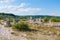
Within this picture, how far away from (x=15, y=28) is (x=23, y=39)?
7991 millimetres

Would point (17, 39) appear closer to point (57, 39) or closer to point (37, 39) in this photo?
point (37, 39)

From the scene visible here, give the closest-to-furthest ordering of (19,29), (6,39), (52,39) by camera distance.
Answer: (6,39) → (52,39) → (19,29)

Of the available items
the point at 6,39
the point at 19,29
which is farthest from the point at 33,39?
the point at 19,29

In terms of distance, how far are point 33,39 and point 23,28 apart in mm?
7828

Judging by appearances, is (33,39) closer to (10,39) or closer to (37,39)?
(37,39)

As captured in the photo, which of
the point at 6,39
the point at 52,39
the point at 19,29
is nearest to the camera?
the point at 6,39

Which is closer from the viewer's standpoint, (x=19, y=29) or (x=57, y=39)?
(x=57, y=39)

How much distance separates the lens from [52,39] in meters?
14.4

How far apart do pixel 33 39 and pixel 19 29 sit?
23.8 feet

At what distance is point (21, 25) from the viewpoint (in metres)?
21.1

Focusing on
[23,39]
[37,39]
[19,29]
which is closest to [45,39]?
[37,39]

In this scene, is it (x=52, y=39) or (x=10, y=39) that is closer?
(x=10, y=39)

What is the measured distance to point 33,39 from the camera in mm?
13719

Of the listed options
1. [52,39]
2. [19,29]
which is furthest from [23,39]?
[19,29]
